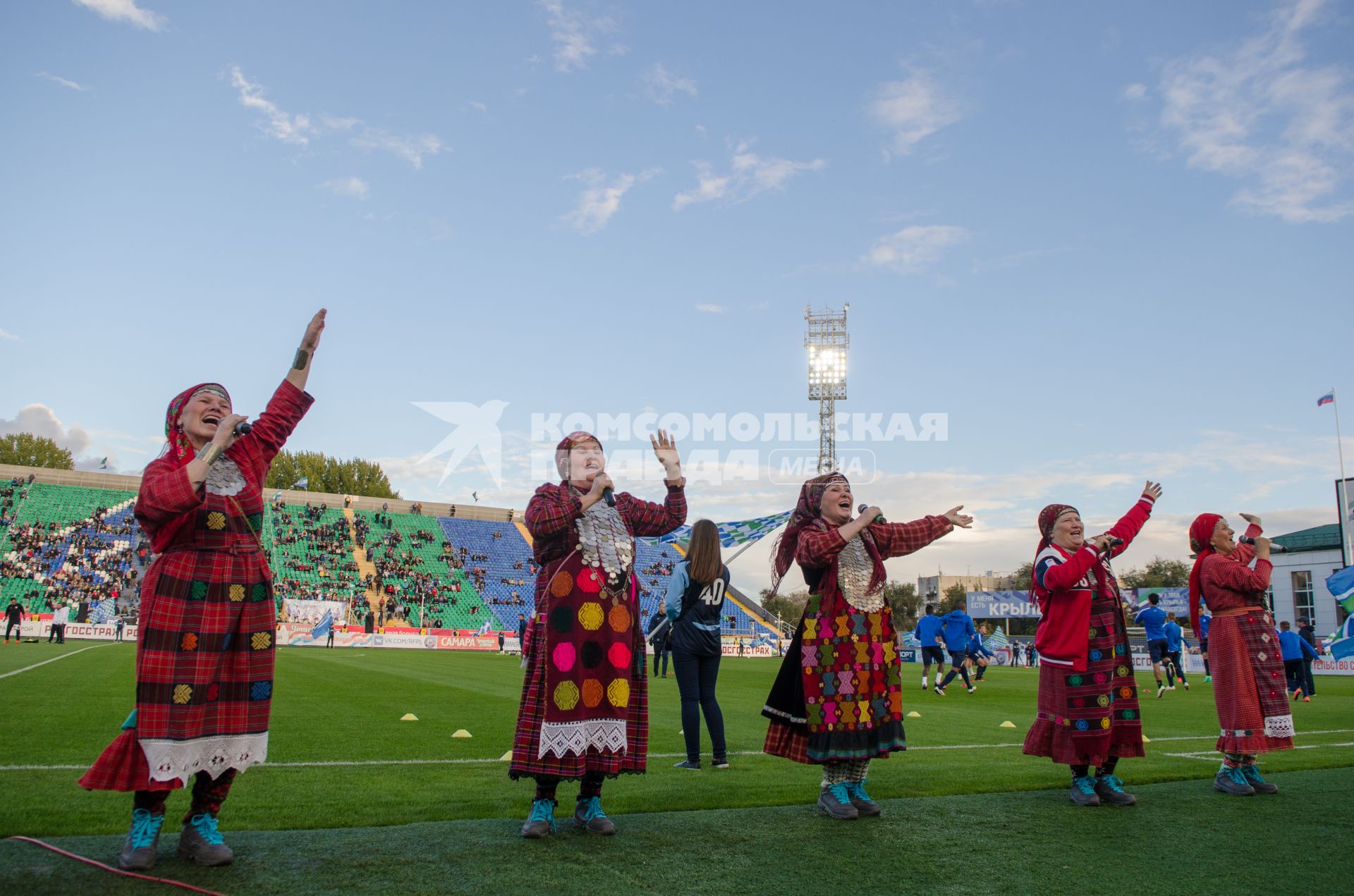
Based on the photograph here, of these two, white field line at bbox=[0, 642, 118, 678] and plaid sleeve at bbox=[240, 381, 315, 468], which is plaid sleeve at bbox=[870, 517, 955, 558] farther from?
white field line at bbox=[0, 642, 118, 678]

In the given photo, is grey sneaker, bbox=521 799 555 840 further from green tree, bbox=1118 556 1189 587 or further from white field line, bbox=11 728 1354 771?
green tree, bbox=1118 556 1189 587

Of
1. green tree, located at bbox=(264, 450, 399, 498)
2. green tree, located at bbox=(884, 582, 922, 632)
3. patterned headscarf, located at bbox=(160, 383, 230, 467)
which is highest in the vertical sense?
green tree, located at bbox=(264, 450, 399, 498)

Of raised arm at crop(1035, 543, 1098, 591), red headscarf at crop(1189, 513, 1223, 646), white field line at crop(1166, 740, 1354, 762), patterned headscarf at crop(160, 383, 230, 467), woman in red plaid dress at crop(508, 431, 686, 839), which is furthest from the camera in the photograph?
white field line at crop(1166, 740, 1354, 762)

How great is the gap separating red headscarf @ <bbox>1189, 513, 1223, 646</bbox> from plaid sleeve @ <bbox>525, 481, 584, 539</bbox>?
14.8 ft

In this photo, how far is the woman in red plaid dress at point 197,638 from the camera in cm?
339

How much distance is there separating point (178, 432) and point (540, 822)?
7.60 feet

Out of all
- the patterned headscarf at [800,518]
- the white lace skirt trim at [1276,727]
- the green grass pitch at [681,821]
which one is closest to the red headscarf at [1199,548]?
the white lace skirt trim at [1276,727]

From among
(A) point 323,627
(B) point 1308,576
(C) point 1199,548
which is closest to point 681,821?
(C) point 1199,548

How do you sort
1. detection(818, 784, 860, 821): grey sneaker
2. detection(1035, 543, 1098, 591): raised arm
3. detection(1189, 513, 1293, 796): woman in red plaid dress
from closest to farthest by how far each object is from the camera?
detection(818, 784, 860, 821): grey sneaker < detection(1035, 543, 1098, 591): raised arm < detection(1189, 513, 1293, 796): woman in red plaid dress

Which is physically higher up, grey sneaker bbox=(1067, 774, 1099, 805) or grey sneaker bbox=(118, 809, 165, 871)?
grey sneaker bbox=(118, 809, 165, 871)

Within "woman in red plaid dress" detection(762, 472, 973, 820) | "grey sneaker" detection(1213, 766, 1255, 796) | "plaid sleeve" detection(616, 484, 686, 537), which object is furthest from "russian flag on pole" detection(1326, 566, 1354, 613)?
"plaid sleeve" detection(616, 484, 686, 537)

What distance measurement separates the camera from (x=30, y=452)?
64875mm

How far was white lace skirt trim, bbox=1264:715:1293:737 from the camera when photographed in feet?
18.5

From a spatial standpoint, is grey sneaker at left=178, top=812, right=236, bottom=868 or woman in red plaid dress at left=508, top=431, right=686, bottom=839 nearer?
grey sneaker at left=178, top=812, right=236, bottom=868
